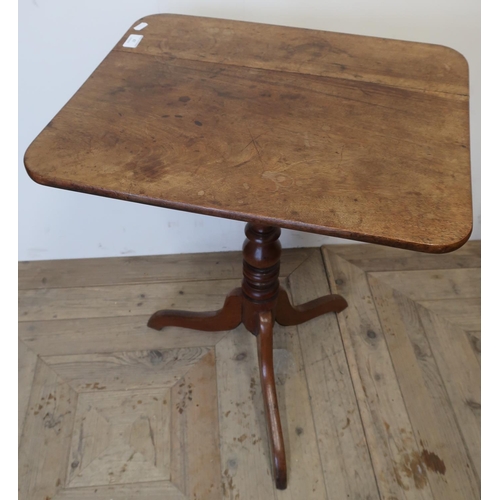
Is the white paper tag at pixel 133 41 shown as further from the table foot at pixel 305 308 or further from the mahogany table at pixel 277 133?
the table foot at pixel 305 308

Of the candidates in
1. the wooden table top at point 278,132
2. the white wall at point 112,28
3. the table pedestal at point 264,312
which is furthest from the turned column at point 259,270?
the white wall at point 112,28

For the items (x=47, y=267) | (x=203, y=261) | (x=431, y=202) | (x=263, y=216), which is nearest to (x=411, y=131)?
(x=431, y=202)

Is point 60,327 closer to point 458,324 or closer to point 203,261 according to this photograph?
point 203,261

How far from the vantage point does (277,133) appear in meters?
1.04

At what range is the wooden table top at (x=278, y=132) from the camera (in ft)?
2.92

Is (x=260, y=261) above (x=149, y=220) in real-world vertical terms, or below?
above

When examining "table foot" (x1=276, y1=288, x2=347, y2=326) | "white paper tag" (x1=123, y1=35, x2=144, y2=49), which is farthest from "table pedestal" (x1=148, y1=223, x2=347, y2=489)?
"white paper tag" (x1=123, y1=35, x2=144, y2=49)

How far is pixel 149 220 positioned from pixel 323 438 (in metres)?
0.98

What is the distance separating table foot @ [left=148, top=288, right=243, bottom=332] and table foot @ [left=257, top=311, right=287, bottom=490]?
0.40 ft

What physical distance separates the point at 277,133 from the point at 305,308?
2.77ft

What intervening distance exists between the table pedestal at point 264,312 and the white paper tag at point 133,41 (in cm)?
53

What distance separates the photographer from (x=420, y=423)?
60.4 inches

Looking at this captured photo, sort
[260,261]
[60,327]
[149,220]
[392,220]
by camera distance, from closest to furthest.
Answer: [392,220] < [260,261] < [60,327] < [149,220]

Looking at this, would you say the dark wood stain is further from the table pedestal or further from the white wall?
the white wall
